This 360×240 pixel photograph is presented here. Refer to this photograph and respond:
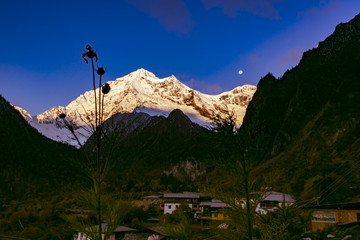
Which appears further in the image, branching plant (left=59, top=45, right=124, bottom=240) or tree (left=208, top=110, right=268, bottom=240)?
tree (left=208, top=110, right=268, bottom=240)

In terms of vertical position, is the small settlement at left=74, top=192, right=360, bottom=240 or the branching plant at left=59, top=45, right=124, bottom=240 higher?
the branching plant at left=59, top=45, right=124, bottom=240

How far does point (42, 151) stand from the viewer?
125 metres

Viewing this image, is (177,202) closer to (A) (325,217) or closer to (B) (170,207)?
(B) (170,207)

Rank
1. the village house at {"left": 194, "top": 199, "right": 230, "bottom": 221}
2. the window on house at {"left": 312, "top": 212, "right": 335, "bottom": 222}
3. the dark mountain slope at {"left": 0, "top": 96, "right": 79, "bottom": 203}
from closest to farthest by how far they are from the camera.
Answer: the window on house at {"left": 312, "top": 212, "right": 335, "bottom": 222}
the village house at {"left": 194, "top": 199, "right": 230, "bottom": 221}
the dark mountain slope at {"left": 0, "top": 96, "right": 79, "bottom": 203}

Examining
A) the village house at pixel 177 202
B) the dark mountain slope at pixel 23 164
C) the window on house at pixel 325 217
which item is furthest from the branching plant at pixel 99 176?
the dark mountain slope at pixel 23 164

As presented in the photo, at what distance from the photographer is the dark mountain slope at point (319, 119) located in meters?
49.4

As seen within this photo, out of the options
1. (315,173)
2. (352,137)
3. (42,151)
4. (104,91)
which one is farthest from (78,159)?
(42,151)

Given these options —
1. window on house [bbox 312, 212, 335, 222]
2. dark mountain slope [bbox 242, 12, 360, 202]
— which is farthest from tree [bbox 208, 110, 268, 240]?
dark mountain slope [bbox 242, 12, 360, 202]

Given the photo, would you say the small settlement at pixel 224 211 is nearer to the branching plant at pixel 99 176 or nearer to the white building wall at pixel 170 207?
the white building wall at pixel 170 207

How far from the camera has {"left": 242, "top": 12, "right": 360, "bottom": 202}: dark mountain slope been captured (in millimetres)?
49438

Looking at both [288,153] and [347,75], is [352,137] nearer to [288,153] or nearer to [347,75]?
[288,153]

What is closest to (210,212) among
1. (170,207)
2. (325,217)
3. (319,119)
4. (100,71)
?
(170,207)

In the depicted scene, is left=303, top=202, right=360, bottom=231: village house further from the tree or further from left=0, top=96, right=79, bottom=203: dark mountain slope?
left=0, top=96, right=79, bottom=203: dark mountain slope

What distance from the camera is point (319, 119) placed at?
241 feet
